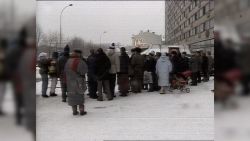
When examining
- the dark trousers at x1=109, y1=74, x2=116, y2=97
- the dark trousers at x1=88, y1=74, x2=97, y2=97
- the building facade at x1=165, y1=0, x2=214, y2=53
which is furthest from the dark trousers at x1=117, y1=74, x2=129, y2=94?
the building facade at x1=165, y1=0, x2=214, y2=53

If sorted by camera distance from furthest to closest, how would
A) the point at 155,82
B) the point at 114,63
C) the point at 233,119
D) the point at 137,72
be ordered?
the point at 155,82 → the point at 137,72 → the point at 114,63 → the point at 233,119

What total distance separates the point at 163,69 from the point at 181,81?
13.0 inches

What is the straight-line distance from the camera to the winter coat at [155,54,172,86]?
5.46 meters

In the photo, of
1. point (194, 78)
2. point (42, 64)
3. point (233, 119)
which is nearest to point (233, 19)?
point (233, 119)

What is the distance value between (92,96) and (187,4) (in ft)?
9.02

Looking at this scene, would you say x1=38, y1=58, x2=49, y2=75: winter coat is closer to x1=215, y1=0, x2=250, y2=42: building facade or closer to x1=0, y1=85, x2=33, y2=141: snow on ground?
x1=0, y1=85, x2=33, y2=141: snow on ground

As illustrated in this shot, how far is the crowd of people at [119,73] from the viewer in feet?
11.8

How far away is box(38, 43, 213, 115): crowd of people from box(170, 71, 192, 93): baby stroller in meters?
0.05

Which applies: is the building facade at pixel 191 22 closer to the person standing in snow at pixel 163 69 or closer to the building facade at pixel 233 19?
the building facade at pixel 233 19

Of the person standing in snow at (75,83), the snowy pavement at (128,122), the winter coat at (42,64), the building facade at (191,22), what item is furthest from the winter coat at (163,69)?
the building facade at (191,22)

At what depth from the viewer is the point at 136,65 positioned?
548 cm

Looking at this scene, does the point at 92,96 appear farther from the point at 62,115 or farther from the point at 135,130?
the point at 135,130

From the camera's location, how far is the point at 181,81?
546 centimetres

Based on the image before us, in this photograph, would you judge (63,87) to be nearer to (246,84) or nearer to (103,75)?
(103,75)
